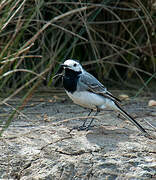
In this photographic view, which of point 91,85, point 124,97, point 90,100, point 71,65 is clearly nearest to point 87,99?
point 90,100

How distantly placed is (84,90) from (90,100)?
118mm

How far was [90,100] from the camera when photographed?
14.5 feet

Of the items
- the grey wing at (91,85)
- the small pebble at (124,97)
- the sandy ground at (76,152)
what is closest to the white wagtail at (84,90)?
the grey wing at (91,85)

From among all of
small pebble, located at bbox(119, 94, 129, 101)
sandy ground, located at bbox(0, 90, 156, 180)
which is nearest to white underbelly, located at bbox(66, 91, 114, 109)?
sandy ground, located at bbox(0, 90, 156, 180)

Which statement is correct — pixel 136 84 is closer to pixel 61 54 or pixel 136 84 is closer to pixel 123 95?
pixel 123 95

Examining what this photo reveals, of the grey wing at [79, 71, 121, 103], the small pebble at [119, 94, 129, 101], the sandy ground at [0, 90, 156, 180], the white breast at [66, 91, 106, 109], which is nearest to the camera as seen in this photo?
the sandy ground at [0, 90, 156, 180]

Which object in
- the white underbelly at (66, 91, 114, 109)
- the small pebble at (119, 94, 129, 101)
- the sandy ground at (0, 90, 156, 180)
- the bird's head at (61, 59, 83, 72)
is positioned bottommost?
the small pebble at (119, 94, 129, 101)

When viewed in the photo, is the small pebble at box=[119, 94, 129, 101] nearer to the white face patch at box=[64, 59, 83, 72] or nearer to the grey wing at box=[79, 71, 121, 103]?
the grey wing at box=[79, 71, 121, 103]

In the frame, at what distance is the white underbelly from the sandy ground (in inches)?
8.3

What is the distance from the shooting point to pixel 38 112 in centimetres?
503

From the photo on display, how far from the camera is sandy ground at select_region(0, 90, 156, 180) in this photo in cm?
362

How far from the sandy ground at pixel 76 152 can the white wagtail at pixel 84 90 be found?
199mm

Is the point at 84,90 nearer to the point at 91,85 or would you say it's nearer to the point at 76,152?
the point at 91,85

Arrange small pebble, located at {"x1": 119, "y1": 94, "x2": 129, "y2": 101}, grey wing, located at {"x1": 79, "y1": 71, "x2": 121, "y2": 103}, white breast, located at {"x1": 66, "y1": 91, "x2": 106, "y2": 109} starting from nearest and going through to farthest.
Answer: white breast, located at {"x1": 66, "y1": 91, "x2": 106, "y2": 109} < grey wing, located at {"x1": 79, "y1": 71, "x2": 121, "y2": 103} < small pebble, located at {"x1": 119, "y1": 94, "x2": 129, "y2": 101}
